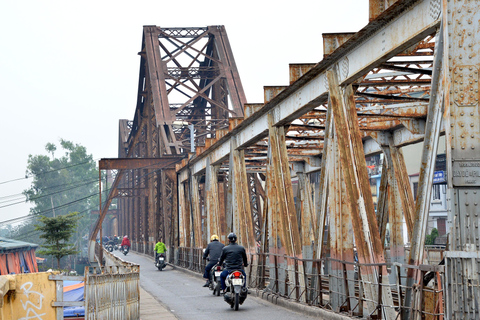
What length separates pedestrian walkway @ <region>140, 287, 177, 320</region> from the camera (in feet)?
42.9

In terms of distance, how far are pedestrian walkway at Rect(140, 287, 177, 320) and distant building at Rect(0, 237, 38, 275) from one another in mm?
34485

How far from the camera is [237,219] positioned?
69.1 feet

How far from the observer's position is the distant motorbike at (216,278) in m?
17.3

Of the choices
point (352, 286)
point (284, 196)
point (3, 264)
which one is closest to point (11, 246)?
point (3, 264)

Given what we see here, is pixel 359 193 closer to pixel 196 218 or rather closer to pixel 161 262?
pixel 196 218

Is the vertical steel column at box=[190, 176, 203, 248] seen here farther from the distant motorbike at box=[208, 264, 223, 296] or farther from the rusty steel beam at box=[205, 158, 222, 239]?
the distant motorbike at box=[208, 264, 223, 296]

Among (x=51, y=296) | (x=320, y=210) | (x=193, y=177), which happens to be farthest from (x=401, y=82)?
(x=193, y=177)

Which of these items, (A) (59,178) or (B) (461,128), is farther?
(A) (59,178)

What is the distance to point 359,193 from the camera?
429 inches

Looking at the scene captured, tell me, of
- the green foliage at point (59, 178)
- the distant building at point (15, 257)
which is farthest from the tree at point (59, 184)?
the distant building at point (15, 257)

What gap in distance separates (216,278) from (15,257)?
42158mm

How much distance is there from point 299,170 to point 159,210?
1857 cm

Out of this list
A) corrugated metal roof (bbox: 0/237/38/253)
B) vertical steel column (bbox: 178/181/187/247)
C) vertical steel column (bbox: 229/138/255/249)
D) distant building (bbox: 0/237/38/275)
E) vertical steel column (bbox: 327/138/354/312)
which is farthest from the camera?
corrugated metal roof (bbox: 0/237/38/253)

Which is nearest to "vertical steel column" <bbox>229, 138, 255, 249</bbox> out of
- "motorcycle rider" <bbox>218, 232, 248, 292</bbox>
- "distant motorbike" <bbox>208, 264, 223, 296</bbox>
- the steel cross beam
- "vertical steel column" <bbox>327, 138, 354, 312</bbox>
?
"distant motorbike" <bbox>208, 264, 223, 296</bbox>
